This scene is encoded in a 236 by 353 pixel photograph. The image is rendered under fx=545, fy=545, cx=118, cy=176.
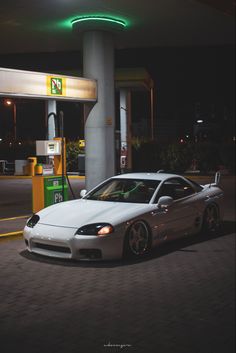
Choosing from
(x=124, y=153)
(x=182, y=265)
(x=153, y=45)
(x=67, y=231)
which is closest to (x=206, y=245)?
(x=182, y=265)

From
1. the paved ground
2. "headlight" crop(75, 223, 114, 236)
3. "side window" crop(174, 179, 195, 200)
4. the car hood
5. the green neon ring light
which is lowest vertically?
the paved ground

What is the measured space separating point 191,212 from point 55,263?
272 cm

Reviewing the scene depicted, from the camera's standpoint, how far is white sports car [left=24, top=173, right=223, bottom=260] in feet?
24.8

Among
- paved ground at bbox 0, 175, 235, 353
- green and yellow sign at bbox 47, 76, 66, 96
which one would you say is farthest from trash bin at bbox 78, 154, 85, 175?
paved ground at bbox 0, 175, 235, 353

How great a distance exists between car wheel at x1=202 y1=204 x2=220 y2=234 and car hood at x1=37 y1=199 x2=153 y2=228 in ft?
5.85

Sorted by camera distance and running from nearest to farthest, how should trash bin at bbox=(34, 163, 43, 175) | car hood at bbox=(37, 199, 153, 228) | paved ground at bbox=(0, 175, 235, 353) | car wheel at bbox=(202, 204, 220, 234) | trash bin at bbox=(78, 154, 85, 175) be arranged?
paved ground at bbox=(0, 175, 235, 353) → car hood at bbox=(37, 199, 153, 228) → car wheel at bbox=(202, 204, 220, 234) → trash bin at bbox=(34, 163, 43, 175) → trash bin at bbox=(78, 154, 85, 175)

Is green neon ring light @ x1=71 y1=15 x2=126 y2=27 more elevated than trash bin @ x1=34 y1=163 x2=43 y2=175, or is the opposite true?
green neon ring light @ x1=71 y1=15 x2=126 y2=27

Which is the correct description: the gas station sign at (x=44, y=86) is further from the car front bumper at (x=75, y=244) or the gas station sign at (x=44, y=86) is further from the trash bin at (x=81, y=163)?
the trash bin at (x=81, y=163)

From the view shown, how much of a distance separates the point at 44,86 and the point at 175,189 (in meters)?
4.28

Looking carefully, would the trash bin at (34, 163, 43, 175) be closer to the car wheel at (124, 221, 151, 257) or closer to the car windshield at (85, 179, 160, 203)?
the car windshield at (85, 179, 160, 203)

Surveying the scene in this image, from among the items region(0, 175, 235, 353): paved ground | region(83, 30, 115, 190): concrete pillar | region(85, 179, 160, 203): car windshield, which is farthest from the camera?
region(83, 30, 115, 190): concrete pillar

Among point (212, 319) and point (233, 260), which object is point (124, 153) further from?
point (212, 319)

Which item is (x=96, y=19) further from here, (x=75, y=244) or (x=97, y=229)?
(x=75, y=244)

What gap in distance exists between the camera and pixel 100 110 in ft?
44.0
